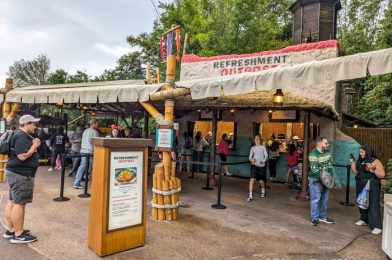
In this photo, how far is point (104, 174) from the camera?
399 cm

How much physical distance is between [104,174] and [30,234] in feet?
5.70

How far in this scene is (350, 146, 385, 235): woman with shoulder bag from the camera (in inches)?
212

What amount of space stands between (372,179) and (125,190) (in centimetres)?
436

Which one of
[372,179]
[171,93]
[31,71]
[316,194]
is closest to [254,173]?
[316,194]

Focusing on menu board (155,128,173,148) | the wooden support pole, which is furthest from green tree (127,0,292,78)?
menu board (155,128,173,148)

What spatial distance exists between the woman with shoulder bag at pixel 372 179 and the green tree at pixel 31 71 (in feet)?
122

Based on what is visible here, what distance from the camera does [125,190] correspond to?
→ 423 centimetres

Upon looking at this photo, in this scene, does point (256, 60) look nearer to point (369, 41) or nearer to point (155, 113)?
point (155, 113)

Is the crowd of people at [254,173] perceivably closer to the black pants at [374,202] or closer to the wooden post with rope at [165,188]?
the black pants at [374,202]

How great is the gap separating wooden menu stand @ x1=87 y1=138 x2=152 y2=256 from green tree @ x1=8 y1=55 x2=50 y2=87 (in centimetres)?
3618

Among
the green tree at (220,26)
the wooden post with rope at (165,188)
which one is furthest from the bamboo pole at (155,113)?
the green tree at (220,26)

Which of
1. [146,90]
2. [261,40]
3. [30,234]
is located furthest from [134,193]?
[261,40]

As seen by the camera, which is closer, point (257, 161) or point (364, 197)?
point (364, 197)

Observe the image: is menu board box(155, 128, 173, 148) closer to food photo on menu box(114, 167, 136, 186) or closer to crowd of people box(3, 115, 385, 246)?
food photo on menu box(114, 167, 136, 186)
